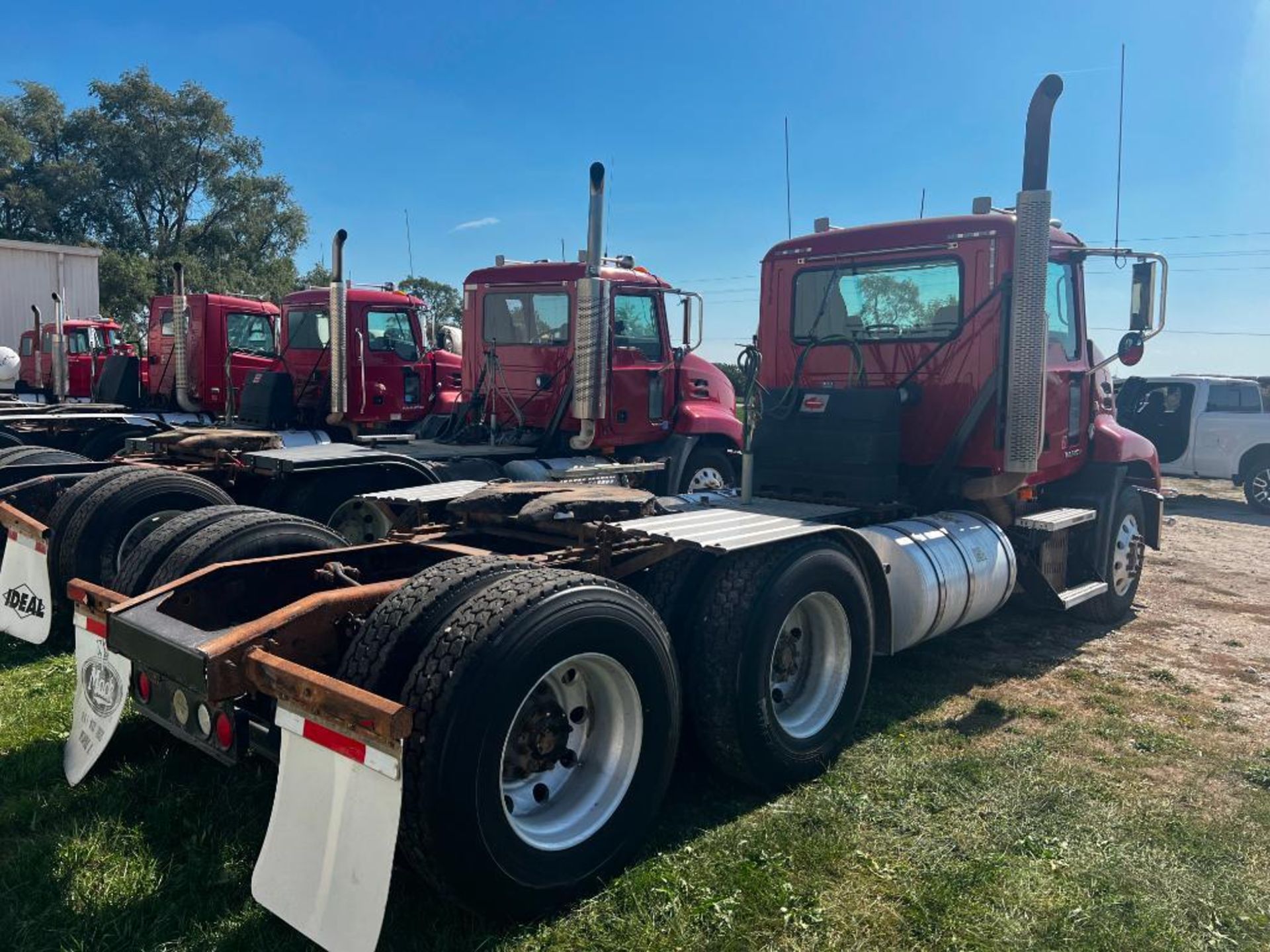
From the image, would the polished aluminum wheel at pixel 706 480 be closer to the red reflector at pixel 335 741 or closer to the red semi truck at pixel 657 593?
the red semi truck at pixel 657 593

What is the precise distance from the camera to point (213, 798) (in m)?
3.80

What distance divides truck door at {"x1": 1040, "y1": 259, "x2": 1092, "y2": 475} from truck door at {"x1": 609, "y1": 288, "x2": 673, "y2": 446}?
3.98m

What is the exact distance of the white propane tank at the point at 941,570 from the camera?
17.5 feet

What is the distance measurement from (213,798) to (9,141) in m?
42.9

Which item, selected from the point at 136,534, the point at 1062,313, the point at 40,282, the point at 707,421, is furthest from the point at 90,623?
the point at 40,282

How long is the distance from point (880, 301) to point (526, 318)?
4.05 metres

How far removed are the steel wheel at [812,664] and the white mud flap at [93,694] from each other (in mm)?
2631

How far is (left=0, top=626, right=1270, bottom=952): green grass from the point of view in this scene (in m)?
3.05

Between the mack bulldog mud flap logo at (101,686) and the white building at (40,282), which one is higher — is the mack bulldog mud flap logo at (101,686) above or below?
below

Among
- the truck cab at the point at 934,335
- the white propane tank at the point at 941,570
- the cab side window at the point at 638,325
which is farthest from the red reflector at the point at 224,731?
the cab side window at the point at 638,325

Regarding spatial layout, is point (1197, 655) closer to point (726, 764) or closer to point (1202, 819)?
point (1202, 819)

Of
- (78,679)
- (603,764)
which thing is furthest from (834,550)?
(78,679)

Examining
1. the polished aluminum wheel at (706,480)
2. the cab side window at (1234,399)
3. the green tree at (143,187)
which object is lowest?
the polished aluminum wheel at (706,480)

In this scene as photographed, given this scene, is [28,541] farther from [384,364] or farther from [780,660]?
[384,364]
